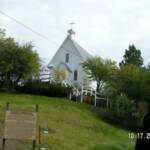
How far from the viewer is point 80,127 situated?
30281 mm

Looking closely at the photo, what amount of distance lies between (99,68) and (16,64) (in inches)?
619

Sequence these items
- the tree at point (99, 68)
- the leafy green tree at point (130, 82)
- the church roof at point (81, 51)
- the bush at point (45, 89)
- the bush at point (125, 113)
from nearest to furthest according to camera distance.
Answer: the bush at point (125, 113) < the leafy green tree at point (130, 82) < the bush at point (45, 89) < the tree at point (99, 68) < the church roof at point (81, 51)

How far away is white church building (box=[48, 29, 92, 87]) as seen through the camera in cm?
7431

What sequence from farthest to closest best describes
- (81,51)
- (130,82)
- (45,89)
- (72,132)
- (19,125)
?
1. (81,51)
2. (45,89)
3. (130,82)
4. (72,132)
5. (19,125)

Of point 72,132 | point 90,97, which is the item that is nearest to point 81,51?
point 90,97

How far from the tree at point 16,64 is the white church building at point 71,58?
2487 centimetres

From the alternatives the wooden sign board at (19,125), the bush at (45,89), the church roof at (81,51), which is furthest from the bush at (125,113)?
the church roof at (81,51)

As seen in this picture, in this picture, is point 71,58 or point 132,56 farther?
point 132,56

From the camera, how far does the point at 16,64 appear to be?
1836 inches

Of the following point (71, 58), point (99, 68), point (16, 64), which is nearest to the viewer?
point (16, 64)

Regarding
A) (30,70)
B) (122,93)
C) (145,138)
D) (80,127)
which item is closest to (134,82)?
(122,93)

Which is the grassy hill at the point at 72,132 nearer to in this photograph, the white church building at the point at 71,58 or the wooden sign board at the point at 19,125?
the wooden sign board at the point at 19,125

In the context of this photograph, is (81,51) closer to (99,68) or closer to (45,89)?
(99,68)

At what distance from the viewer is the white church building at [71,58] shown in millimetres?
74312
